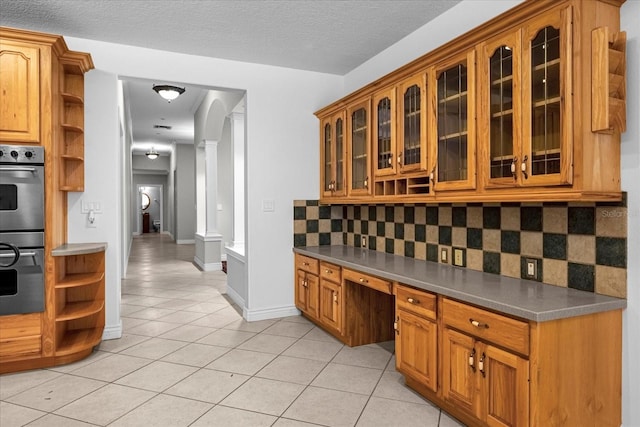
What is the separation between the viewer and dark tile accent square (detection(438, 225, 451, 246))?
3051 millimetres

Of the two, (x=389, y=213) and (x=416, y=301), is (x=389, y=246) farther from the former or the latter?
(x=416, y=301)

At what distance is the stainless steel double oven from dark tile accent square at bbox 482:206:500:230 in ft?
10.2

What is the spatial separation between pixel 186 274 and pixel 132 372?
440 cm

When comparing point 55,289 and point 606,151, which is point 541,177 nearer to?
point 606,151

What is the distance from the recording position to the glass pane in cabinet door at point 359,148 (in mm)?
3586

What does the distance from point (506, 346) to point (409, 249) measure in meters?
1.63

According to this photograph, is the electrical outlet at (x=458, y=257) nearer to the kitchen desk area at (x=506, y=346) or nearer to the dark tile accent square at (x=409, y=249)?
the kitchen desk area at (x=506, y=346)

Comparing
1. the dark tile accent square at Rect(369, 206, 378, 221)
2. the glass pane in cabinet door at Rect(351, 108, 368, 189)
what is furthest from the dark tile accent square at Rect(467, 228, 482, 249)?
the dark tile accent square at Rect(369, 206, 378, 221)

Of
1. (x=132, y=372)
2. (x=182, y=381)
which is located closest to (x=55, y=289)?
(x=132, y=372)

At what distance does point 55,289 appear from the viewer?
10.0 feet

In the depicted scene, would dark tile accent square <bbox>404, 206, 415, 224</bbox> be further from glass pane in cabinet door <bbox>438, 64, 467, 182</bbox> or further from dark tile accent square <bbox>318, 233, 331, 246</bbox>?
dark tile accent square <bbox>318, 233, 331, 246</bbox>

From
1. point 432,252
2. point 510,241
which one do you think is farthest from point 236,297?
point 510,241

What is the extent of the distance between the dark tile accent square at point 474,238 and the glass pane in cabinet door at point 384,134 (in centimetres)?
78

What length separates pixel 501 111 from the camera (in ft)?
7.29
